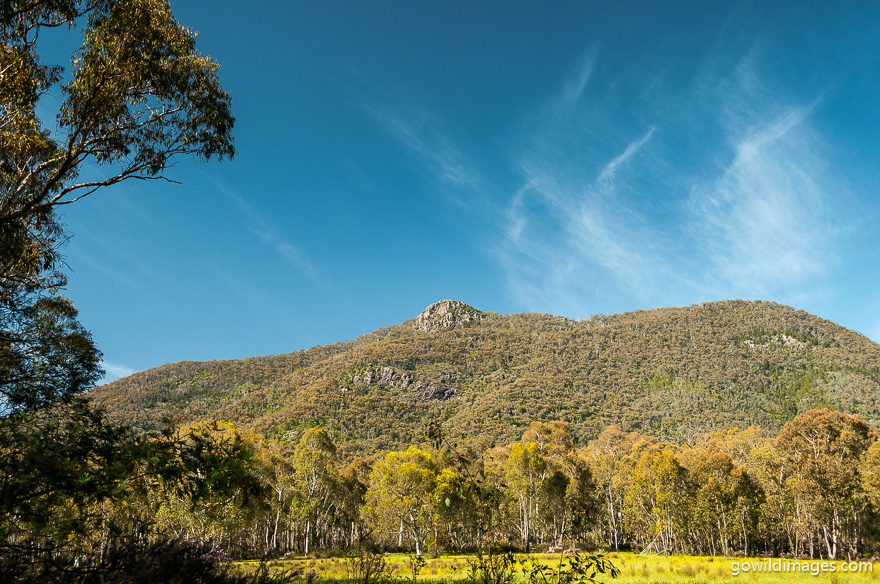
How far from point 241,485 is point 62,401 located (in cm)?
1054

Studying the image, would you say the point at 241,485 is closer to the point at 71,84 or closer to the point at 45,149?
the point at 71,84

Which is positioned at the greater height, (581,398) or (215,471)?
(581,398)

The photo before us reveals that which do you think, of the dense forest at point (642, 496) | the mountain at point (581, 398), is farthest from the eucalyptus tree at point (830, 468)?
the mountain at point (581, 398)

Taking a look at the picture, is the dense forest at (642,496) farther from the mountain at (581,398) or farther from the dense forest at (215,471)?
the mountain at (581,398)

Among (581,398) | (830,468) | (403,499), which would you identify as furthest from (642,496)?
(581,398)

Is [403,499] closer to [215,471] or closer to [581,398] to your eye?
[215,471]

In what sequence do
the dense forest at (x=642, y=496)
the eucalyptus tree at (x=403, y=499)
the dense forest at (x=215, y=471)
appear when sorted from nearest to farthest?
the dense forest at (x=215, y=471), the dense forest at (x=642, y=496), the eucalyptus tree at (x=403, y=499)

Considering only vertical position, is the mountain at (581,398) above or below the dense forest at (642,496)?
above

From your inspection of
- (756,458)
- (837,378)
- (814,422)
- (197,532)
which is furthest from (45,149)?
(837,378)

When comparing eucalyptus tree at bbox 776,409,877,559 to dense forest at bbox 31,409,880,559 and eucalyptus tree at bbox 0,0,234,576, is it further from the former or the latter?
eucalyptus tree at bbox 0,0,234,576

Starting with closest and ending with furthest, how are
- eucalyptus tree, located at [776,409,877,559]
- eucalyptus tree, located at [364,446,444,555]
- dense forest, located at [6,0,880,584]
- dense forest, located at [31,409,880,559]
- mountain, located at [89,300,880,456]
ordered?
dense forest, located at [6,0,880,584] < eucalyptus tree, located at [776,409,877,559] < dense forest, located at [31,409,880,559] < eucalyptus tree, located at [364,446,444,555] < mountain, located at [89,300,880,456]

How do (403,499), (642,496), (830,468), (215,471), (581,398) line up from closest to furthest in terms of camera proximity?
(215,471) → (830,468) → (403,499) → (642,496) → (581,398)

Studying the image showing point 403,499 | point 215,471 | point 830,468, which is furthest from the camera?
point 403,499

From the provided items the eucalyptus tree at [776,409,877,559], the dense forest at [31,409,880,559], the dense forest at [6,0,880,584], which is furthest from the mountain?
the eucalyptus tree at [776,409,877,559]
